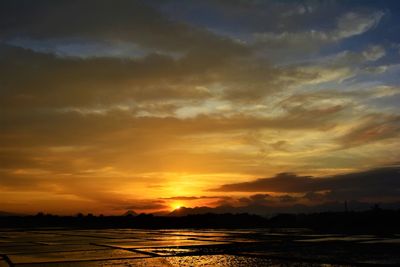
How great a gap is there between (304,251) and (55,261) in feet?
20.8

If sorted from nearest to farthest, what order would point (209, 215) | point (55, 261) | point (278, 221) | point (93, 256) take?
point (55, 261)
point (93, 256)
point (278, 221)
point (209, 215)

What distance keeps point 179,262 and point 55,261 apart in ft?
9.30

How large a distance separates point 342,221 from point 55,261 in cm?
3165

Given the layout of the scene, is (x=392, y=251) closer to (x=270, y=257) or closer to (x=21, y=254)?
(x=270, y=257)

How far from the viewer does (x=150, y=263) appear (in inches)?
404

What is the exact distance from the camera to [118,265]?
32.7ft

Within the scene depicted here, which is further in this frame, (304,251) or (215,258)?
(304,251)

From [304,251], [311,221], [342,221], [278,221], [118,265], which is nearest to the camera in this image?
[118,265]

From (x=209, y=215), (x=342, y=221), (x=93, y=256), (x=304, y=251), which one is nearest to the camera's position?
(x=93, y=256)

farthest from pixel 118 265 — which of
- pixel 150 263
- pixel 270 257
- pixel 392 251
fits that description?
pixel 392 251

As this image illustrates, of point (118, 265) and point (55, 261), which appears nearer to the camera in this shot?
point (118, 265)

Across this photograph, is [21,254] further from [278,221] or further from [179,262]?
[278,221]

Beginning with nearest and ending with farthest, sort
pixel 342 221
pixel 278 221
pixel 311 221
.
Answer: pixel 342 221, pixel 311 221, pixel 278 221

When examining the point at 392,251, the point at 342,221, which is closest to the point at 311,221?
the point at 342,221
